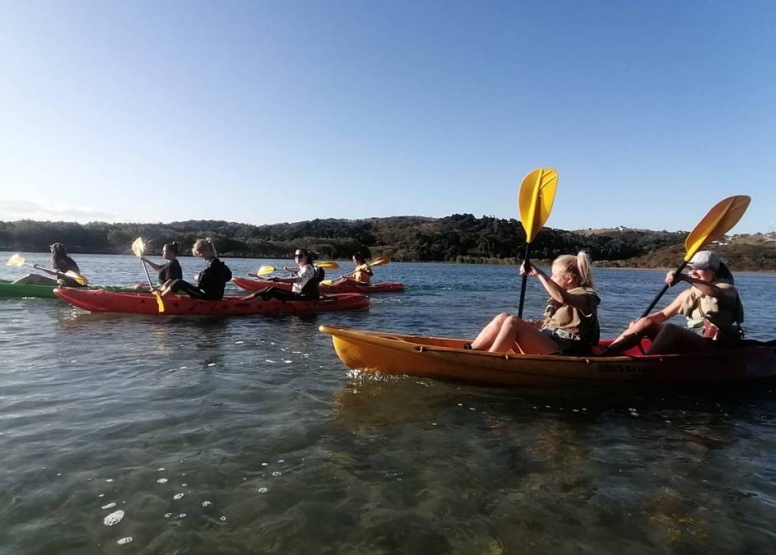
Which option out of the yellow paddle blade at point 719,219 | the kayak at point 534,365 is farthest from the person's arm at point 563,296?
the yellow paddle blade at point 719,219

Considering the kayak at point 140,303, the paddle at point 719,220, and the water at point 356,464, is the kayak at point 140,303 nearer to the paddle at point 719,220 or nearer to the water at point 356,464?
the water at point 356,464

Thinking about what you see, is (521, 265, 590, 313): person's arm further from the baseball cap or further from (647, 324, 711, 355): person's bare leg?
the baseball cap

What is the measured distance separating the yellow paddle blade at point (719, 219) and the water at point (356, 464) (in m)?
2.35

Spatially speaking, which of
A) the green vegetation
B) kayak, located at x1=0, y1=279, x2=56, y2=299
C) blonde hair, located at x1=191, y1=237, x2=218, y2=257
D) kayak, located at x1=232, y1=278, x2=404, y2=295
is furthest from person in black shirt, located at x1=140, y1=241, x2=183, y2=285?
the green vegetation

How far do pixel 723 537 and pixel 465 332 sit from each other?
9216 mm

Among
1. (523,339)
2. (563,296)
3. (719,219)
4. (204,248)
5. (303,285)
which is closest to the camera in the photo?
(563,296)

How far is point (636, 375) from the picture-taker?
685cm

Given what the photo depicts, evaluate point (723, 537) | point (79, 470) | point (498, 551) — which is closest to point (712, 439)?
point (723, 537)

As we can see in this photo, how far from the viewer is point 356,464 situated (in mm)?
4496

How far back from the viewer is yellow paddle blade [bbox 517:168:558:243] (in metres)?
8.34

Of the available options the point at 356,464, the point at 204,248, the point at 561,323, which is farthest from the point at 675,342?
the point at 204,248

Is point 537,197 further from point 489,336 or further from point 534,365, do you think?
point 534,365

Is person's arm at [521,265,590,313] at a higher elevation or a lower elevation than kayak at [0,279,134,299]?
higher

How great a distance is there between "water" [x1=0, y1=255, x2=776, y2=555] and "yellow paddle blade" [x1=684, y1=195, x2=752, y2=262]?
2.35 metres
